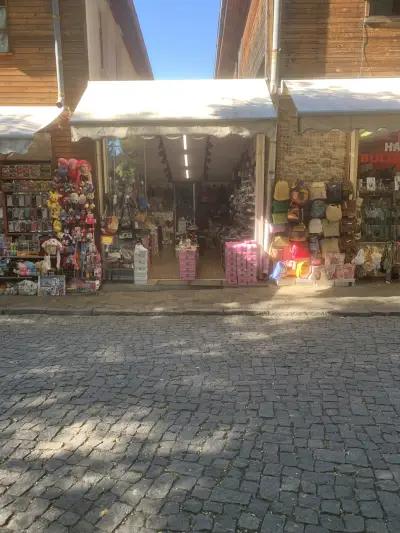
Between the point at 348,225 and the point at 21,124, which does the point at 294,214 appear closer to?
the point at 348,225

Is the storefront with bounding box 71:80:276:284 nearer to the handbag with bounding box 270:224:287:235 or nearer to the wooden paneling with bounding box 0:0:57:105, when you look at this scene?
the handbag with bounding box 270:224:287:235

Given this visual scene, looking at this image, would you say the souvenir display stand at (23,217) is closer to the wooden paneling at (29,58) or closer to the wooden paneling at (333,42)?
the wooden paneling at (29,58)

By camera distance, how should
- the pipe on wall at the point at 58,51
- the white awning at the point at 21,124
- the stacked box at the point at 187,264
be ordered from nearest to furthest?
the white awning at the point at 21,124
the pipe on wall at the point at 58,51
the stacked box at the point at 187,264

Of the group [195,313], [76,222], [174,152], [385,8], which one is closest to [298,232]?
[195,313]

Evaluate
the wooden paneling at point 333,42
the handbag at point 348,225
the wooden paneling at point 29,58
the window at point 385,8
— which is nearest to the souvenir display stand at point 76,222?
the wooden paneling at point 29,58

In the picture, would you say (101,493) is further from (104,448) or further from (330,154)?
(330,154)

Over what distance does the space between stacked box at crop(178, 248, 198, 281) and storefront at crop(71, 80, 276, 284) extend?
2 cm

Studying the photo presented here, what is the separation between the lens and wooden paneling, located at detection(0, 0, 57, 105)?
27.7 ft

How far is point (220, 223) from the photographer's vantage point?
1527 cm

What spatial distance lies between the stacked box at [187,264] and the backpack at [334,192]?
8.74 ft

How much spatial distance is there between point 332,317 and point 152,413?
376 cm

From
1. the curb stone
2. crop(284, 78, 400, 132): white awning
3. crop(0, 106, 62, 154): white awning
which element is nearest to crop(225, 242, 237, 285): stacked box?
the curb stone

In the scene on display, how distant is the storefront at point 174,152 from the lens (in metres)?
7.12

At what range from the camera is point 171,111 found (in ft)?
24.4
